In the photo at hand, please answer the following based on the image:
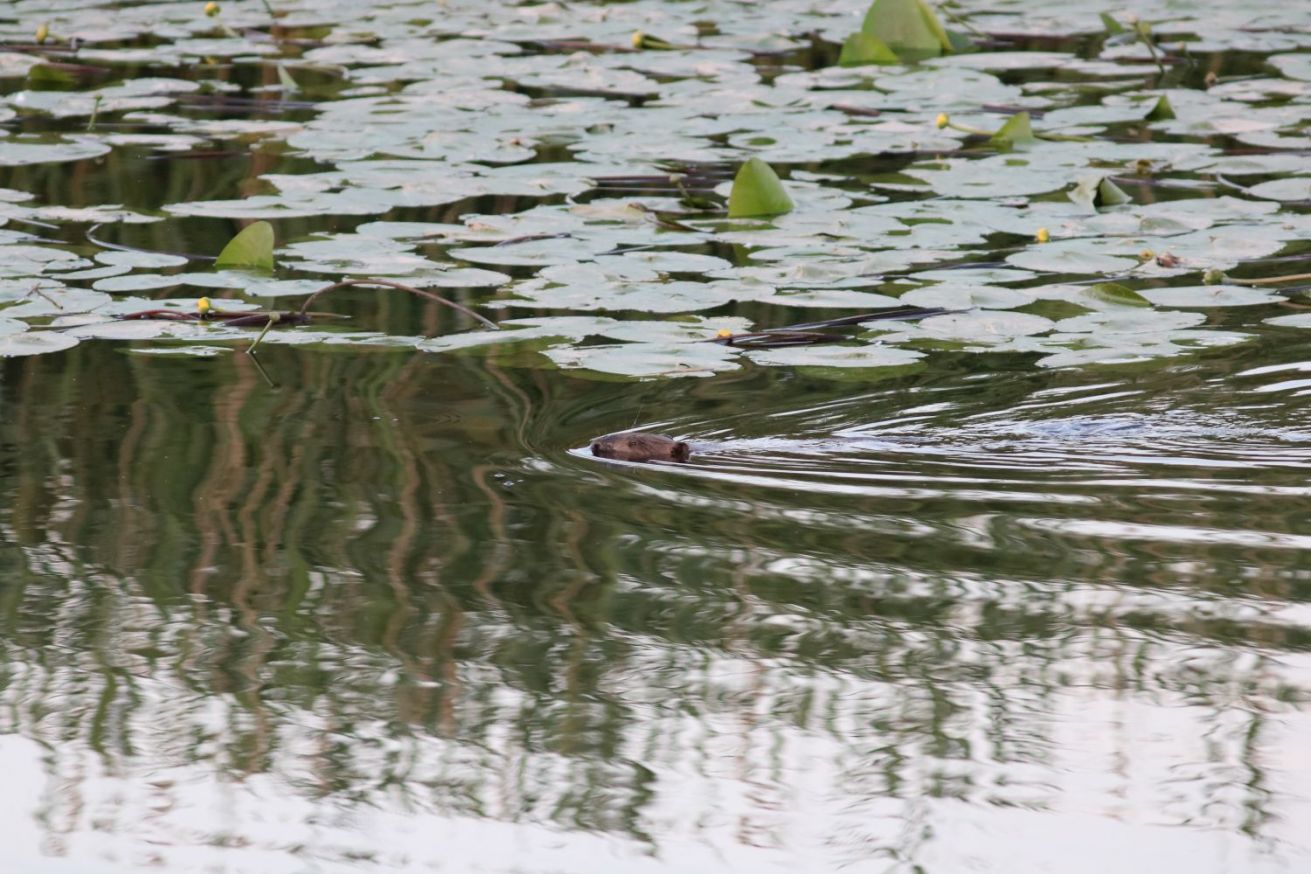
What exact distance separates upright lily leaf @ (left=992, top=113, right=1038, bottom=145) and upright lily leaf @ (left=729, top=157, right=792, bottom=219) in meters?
1.09

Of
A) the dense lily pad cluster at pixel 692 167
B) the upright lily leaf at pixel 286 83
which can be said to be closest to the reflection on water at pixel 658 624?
the dense lily pad cluster at pixel 692 167

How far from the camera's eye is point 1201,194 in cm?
524

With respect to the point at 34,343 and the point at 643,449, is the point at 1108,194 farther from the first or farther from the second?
the point at 34,343

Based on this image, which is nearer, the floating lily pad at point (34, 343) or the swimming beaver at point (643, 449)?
the swimming beaver at point (643, 449)

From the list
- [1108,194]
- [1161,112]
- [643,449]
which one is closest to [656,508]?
[643,449]

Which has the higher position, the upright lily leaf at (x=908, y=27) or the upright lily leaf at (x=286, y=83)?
the upright lily leaf at (x=908, y=27)

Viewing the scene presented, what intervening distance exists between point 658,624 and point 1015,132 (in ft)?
11.8

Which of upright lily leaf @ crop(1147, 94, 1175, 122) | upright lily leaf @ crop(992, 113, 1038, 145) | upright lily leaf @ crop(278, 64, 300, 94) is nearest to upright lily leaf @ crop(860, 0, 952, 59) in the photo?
upright lily leaf @ crop(1147, 94, 1175, 122)

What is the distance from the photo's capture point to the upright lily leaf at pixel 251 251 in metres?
4.45

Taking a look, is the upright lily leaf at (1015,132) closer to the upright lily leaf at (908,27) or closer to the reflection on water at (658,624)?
the upright lily leaf at (908,27)

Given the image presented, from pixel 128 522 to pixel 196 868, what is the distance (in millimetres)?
1158

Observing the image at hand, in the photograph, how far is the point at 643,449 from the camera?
10.5 ft

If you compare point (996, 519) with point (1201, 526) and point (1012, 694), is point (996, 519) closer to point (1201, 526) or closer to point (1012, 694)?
point (1201, 526)

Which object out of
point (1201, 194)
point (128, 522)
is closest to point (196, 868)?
point (128, 522)
